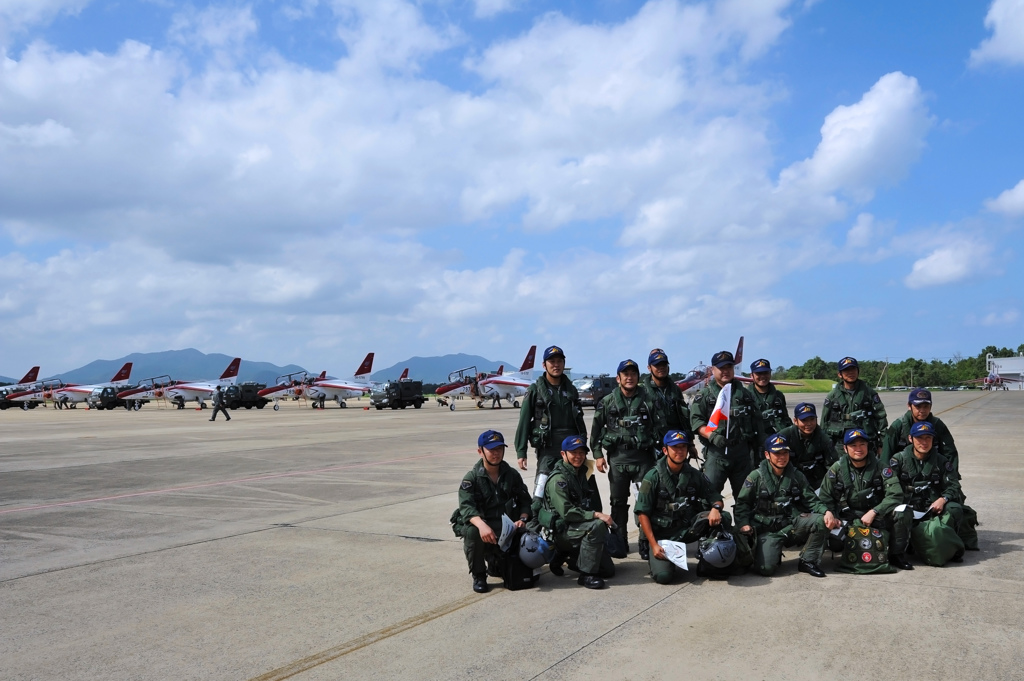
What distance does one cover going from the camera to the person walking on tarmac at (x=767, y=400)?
7691 mm

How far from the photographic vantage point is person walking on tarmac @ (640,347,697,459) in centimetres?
705

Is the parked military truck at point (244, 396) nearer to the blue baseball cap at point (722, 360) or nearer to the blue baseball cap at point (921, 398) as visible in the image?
the blue baseball cap at point (722, 360)

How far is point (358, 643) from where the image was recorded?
14.9ft

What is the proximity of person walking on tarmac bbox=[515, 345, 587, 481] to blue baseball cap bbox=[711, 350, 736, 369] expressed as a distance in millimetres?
1569

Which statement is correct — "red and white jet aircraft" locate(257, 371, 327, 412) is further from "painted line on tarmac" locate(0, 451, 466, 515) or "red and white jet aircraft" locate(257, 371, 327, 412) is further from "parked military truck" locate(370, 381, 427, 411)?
"painted line on tarmac" locate(0, 451, 466, 515)

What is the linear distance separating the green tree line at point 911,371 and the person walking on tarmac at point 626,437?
5464 inches

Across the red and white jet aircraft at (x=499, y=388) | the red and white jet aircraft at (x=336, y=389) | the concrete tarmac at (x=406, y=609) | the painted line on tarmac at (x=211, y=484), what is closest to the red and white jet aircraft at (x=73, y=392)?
the red and white jet aircraft at (x=336, y=389)

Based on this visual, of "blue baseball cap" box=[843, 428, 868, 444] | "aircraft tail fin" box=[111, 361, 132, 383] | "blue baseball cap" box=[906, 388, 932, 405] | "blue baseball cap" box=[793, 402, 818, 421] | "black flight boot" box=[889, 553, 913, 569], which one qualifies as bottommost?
"black flight boot" box=[889, 553, 913, 569]

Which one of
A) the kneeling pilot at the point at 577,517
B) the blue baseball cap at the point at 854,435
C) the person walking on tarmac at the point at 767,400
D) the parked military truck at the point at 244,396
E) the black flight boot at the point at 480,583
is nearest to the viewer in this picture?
the black flight boot at the point at 480,583

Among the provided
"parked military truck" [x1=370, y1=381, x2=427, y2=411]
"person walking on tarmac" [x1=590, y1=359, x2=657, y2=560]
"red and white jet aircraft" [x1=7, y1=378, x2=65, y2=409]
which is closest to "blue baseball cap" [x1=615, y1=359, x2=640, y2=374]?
"person walking on tarmac" [x1=590, y1=359, x2=657, y2=560]

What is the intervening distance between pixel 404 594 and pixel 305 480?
7.26 metres

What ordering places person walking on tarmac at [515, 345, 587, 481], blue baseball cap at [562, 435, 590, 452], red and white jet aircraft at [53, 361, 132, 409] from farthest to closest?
1. red and white jet aircraft at [53, 361, 132, 409]
2. person walking on tarmac at [515, 345, 587, 481]
3. blue baseball cap at [562, 435, 590, 452]

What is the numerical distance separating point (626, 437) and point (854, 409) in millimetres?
2962

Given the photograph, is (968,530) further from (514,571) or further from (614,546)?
(514,571)
